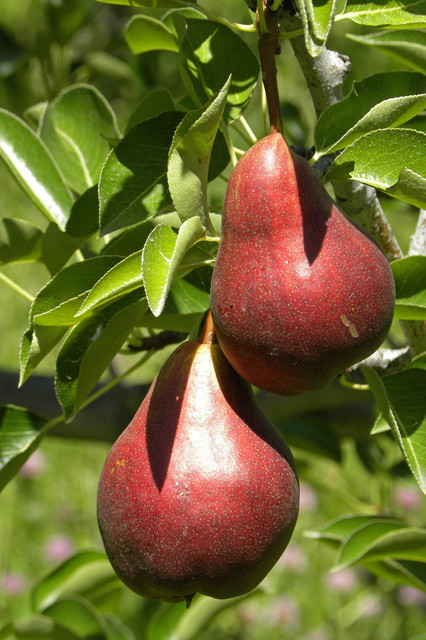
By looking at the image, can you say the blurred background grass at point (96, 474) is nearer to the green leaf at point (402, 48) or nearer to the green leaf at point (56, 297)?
the green leaf at point (402, 48)

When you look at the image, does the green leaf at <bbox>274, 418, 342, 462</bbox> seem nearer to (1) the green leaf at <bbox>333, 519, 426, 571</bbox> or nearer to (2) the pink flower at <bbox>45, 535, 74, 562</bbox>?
(1) the green leaf at <bbox>333, 519, 426, 571</bbox>

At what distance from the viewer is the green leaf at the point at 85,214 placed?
0.77 meters

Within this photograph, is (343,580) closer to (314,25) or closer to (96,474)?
(96,474)

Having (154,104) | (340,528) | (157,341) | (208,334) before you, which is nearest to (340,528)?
(340,528)

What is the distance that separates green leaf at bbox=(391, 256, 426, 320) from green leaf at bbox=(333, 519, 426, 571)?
0.77 ft

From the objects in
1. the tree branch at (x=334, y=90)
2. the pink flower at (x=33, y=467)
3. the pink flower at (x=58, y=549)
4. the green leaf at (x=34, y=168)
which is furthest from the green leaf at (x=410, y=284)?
the pink flower at (x=33, y=467)

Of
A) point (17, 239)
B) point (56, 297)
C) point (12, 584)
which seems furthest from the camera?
point (12, 584)

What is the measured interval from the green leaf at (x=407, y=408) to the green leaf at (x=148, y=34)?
0.40 m

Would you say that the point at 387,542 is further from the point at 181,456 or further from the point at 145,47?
the point at 145,47

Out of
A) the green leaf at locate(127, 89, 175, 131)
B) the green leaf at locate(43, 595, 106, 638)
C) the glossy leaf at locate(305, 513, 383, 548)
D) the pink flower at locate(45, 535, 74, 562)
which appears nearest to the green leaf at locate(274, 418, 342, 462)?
the glossy leaf at locate(305, 513, 383, 548)

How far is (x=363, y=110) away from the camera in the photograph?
650mm

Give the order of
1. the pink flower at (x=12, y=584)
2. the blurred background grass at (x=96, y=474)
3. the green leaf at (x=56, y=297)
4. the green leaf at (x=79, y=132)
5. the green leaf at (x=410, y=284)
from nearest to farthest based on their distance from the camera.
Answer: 1. the green leaf at (x=56, y=297)
2. the green leaf at (x=410, y=284)
3. the green leaf at (x=79, y=132)
4. the blurred background grass at (x=96, y=474)
5. the pink flower at (x=12, y=584)

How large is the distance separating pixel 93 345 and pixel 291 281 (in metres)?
0.20

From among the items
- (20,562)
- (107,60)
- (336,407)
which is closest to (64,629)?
(336,407)
